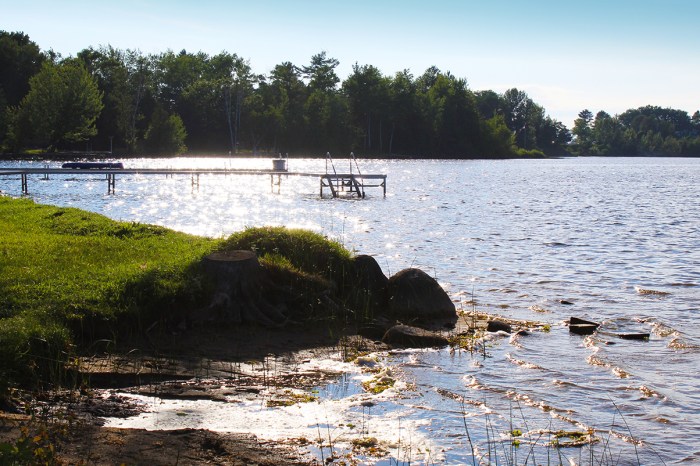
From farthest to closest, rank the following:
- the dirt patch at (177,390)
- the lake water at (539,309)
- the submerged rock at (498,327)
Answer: the submerged rock at (498,327)
the lake water at (539,309)
the dirt patch at (177,390)

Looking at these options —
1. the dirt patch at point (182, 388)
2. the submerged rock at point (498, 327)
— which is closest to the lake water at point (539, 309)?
the submerged rock at point (498, 327)

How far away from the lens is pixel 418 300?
15.1 m

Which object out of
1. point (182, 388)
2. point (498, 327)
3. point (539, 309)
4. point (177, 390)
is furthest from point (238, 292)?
point (539, 309)

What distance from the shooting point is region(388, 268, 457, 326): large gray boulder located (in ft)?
49.3

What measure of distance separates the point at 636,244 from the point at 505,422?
79.8 feet

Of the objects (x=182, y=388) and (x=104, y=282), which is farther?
(x=104, y=282)

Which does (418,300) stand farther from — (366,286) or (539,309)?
(539,309)

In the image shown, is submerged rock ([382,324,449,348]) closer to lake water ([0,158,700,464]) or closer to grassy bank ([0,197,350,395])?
lake water ([0,158,700,464])

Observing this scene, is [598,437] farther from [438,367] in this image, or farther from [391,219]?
[391,219]

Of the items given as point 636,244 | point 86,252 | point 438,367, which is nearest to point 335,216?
point 636,244

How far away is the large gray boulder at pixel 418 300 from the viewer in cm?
1504

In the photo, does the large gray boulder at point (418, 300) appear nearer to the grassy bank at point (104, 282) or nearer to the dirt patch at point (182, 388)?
the dirt patch at point (182, 388)

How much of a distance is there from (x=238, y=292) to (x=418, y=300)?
12.3ft

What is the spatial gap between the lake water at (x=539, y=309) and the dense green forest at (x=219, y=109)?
5837cm
